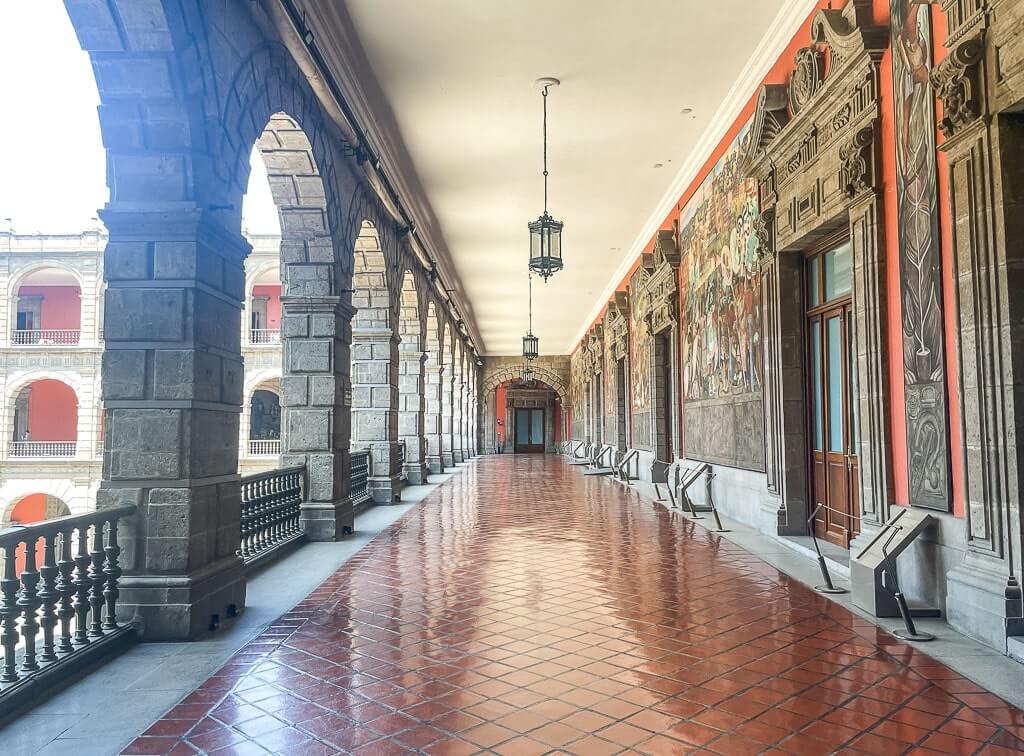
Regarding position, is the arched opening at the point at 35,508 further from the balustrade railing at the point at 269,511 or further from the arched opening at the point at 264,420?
the balustrade railing at the point at 269,511

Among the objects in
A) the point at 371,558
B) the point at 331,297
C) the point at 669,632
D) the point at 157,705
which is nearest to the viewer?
the point at 157,705

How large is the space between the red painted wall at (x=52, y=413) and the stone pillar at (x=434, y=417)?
1195cm

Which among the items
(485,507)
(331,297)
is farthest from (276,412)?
(331,297)

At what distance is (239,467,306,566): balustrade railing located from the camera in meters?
5.75

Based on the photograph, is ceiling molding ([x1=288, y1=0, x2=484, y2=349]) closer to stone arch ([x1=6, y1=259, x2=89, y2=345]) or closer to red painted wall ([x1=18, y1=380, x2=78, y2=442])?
stone arch ([x1=6, y1=259, x2=89, y2=345])

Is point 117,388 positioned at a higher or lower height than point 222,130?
lower

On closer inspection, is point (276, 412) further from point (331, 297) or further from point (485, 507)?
→ point (331, 297)

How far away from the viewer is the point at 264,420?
2555cm

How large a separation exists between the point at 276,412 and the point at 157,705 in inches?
937

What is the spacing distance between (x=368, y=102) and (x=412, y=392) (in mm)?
7057

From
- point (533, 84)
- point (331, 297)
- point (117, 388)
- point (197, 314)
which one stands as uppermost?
point (533, 84)

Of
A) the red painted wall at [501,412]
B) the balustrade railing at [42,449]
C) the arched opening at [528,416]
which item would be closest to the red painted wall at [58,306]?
the balustrade railing at [42,449]

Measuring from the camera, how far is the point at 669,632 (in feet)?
12.8

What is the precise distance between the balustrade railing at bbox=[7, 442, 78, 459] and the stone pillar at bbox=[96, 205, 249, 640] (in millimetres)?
20125
